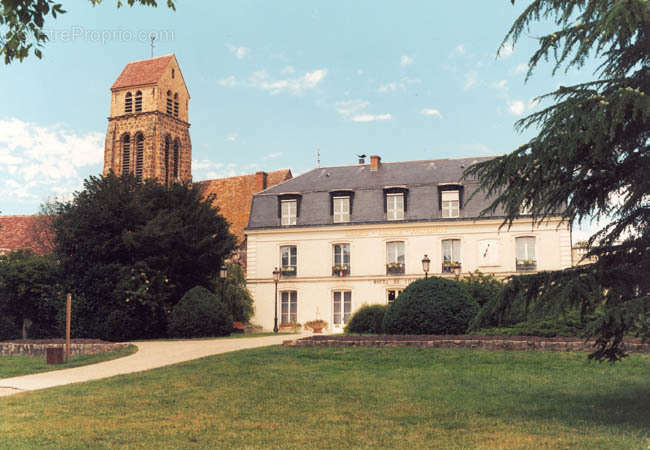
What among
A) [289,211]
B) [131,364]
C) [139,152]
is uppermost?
[139,152]

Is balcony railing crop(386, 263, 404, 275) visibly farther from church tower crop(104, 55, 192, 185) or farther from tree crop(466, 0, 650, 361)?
church tower crop(104, 55, 192, 185)

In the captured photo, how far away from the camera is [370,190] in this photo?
3381cm

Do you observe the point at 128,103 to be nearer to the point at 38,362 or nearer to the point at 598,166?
the point at 38,362

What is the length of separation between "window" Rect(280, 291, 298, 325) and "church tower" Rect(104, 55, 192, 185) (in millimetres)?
28856

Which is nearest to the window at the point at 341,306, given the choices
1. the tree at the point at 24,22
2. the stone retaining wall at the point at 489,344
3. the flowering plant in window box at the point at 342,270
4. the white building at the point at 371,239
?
the white building at the point at 371,239

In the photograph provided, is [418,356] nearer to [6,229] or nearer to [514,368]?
[514,368]

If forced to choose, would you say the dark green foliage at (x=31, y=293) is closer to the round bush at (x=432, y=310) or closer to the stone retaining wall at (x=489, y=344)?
the stone retaining wall at (x=489, y=344)

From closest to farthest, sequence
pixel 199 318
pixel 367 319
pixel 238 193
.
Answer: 1. pixel 199 318
2. pixel 367 319
3. pixel 238 193

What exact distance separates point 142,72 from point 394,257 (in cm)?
3940

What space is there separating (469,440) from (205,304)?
17.6 meters

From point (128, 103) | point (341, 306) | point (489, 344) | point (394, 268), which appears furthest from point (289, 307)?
point (128, 103)

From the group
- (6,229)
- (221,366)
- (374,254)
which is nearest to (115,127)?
(6,229)

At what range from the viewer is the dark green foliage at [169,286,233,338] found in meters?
23.0

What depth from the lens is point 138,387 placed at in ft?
34.2
